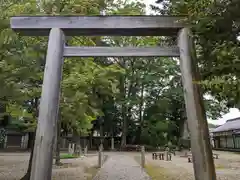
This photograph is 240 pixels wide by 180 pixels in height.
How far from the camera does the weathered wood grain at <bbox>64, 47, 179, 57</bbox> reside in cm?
385

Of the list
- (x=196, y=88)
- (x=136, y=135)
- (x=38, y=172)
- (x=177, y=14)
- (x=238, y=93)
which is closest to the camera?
(x=238, y=93)

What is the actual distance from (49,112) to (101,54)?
Result: 126 centimetres

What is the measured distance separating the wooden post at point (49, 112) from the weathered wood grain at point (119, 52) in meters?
0.23

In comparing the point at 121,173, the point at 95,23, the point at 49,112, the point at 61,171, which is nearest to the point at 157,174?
the point at 121,173

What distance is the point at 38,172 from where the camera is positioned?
10.7 feet

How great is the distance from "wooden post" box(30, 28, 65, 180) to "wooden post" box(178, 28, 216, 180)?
2.02m

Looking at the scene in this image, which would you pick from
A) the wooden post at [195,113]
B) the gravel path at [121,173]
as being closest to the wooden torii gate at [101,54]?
the wooden post at [195,113]

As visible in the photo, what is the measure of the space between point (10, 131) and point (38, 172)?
24656 mm

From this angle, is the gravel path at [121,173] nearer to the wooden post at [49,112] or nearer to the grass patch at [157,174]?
the grass patch at [157,174]

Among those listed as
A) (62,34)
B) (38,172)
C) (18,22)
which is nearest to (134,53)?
(62,34)

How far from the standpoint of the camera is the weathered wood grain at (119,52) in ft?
12.6

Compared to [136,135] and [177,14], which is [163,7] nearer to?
[177,14]

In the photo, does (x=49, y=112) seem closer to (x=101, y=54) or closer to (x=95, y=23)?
(x=101, y=54)

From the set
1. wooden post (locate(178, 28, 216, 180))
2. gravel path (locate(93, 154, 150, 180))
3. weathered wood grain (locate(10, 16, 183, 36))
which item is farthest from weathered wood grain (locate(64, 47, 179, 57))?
gravel path (locate(93, 154, 150, 180))
